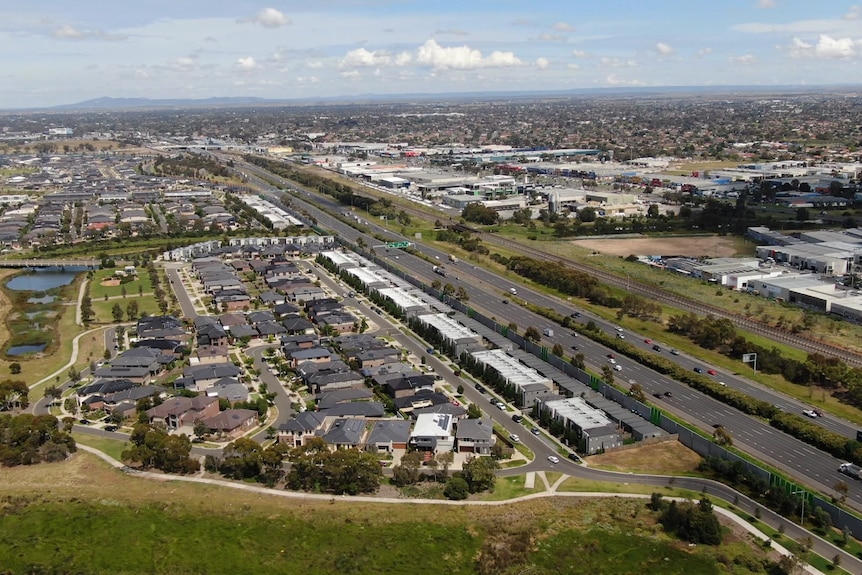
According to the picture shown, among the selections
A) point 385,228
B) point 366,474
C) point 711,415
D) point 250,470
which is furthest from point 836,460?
point 385,228

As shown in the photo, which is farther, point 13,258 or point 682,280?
point 13,258

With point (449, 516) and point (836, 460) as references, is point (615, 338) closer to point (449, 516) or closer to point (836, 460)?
Answer: point (836, 460)

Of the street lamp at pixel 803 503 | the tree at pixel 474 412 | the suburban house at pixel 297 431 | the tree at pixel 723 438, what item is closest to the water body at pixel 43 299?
the suburban house at pixel 297 431

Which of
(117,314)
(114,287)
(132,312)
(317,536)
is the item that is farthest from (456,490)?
(114,287)

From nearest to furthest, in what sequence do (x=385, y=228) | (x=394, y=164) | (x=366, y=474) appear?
(x=366, y=474), (x=385, y=228), (x=394, y=164)

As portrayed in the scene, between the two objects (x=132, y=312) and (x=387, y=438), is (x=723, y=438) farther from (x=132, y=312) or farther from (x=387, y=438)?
(x=132, y=312)
